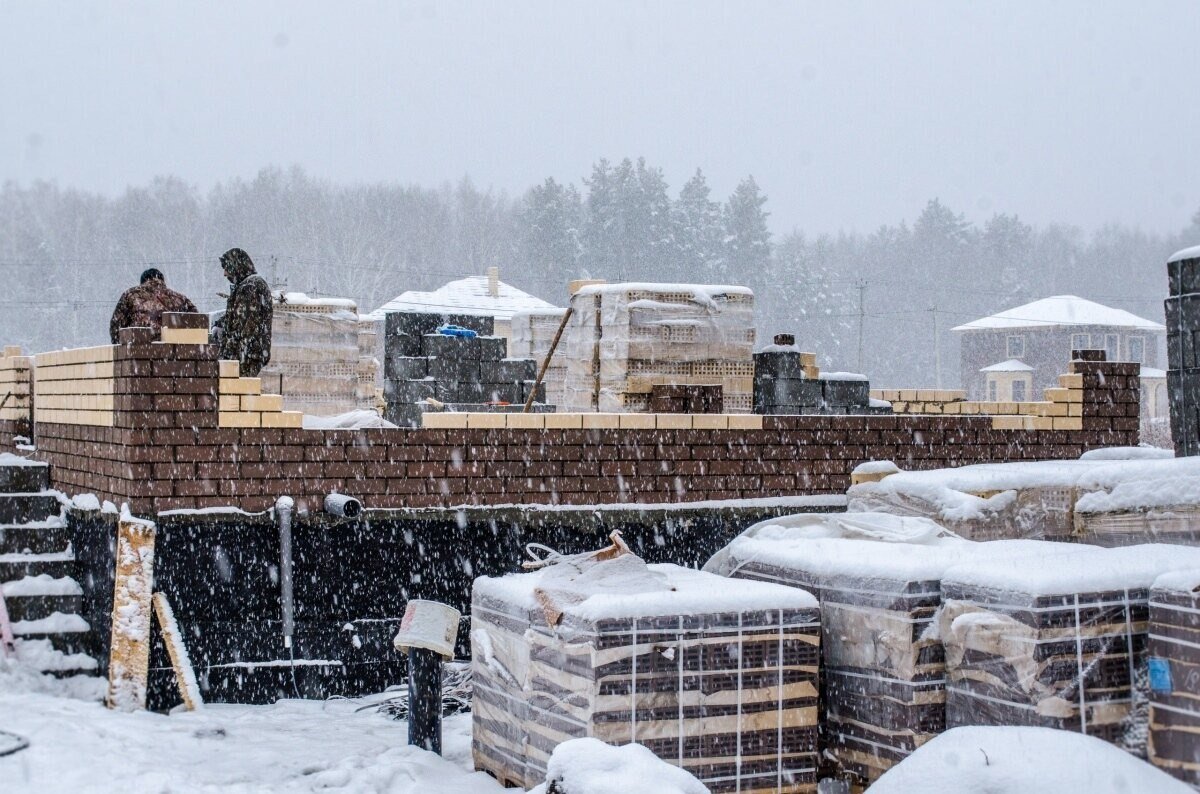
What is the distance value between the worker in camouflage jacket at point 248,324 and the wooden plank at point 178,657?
238cm

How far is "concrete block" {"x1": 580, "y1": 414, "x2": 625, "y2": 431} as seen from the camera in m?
10.1

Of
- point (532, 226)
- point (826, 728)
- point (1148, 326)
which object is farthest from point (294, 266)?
point (826, 728)

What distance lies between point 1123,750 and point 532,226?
60.0 m

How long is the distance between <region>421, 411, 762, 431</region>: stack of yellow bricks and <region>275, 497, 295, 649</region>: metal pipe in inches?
50.4

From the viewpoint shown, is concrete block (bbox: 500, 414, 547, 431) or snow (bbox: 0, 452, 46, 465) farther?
snow (bbox: 0, 452, 46, 465)

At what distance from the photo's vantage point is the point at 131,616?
8797mm

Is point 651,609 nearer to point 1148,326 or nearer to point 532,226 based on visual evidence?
point 1148,326

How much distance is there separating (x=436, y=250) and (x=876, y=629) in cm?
6261

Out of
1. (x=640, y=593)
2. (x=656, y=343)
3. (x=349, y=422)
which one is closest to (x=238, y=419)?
(x=349, y=422)

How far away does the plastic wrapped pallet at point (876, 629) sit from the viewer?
5629 mm

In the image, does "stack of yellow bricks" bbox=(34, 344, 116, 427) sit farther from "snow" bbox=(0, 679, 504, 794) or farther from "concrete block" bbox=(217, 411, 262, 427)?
"snow" bbox=(0, 679, 504, 794)

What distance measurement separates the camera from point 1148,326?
5078 centimetres

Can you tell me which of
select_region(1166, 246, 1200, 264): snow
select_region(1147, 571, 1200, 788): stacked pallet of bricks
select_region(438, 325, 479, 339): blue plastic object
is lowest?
select_region(1147, 571, 1200, 788): stacked pallet of bricks

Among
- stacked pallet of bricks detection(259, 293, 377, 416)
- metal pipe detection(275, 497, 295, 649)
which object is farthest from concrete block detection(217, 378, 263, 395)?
stacked pallet of bricks detection(259, 293, 377, 416)
